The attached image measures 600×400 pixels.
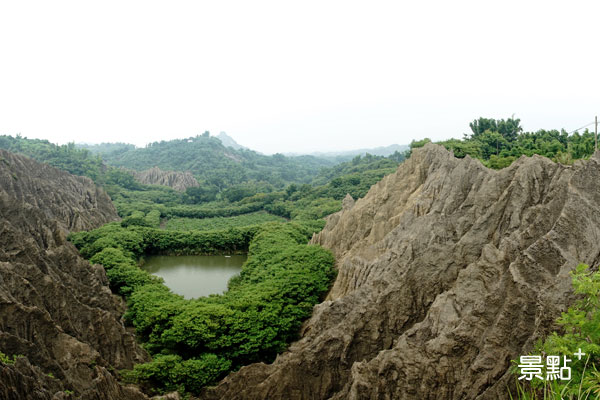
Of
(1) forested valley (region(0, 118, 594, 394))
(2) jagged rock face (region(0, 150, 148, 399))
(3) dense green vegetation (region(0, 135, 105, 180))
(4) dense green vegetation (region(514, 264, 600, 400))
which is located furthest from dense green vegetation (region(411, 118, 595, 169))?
(3) dense green vegetation (region(0, 135, 105, 180))

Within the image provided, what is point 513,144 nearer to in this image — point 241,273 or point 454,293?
point 241,273

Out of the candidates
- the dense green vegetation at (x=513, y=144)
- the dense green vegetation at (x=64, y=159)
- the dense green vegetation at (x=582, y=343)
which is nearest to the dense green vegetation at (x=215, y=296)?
the dense green vegetation at (x=582, y=343)

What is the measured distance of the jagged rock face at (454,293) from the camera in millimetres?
8312

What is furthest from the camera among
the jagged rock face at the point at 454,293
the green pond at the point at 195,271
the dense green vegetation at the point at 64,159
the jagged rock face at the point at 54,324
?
the dense green vegetation at the point at 64,159

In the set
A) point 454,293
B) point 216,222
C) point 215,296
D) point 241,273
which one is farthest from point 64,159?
point 454,293

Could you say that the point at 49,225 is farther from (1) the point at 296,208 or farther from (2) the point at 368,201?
(1) the point at 296,208

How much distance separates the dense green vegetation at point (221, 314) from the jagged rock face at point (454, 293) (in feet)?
4.14

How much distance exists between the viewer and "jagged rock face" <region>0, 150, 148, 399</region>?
9344 mm

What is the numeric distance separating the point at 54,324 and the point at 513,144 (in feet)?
105

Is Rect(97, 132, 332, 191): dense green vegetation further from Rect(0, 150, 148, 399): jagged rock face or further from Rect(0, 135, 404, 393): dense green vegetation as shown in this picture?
Rect(0, 150, 148, 399): jagged rock face

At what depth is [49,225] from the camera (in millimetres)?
24344

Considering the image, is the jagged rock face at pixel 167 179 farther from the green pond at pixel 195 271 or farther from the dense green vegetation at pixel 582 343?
the dense green vegetation at pixel 582 343

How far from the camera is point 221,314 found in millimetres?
14938

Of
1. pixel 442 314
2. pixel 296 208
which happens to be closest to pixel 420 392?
pixel 442 314
